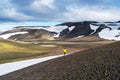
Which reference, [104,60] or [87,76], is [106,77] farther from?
[104,60]

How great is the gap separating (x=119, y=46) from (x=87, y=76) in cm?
795

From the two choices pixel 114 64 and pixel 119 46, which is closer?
pixel 114 64

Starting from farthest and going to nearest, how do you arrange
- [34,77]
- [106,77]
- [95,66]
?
[34,77] < [95,66] < [106,77]

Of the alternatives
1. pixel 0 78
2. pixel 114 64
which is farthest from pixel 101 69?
pixel 0 78

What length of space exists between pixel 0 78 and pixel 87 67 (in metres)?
11.2

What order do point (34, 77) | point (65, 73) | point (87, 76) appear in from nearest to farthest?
point (87, 76), point (65, 73), point (34, 77)

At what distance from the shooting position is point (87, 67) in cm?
2439

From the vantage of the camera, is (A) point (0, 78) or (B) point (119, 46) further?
(A) point (0, 78)

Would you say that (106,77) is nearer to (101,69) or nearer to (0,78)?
(101,69)

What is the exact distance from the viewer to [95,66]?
23.7 metres

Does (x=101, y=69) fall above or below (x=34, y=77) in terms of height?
above

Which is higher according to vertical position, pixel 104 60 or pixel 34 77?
pixel 104 60

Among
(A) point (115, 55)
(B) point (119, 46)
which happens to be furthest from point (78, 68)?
(B) point (119, 46)

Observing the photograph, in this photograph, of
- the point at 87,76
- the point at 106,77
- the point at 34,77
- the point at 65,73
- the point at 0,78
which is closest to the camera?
the point at 106,77
